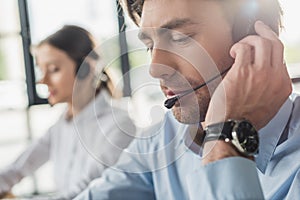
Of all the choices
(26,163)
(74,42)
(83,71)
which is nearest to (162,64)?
(83,71)

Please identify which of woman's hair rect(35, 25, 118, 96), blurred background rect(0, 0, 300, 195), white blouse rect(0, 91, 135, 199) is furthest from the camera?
blurred background rect(0, 0, 300, 195)

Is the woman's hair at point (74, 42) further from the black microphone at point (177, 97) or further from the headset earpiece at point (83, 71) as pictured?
the black microphone at point (177, 97)

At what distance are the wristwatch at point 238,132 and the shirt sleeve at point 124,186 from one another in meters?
0.29

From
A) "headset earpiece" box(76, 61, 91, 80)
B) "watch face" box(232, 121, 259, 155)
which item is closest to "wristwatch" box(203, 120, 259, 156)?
"watch face" box(232, 121, 259, 155)

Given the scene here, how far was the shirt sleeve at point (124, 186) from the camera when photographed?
1.00 meters

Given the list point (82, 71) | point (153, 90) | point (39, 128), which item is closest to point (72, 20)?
point (39, 128)

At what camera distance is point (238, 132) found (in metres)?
0.72

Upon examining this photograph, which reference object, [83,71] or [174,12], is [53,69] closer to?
[83,71]

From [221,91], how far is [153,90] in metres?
0.25

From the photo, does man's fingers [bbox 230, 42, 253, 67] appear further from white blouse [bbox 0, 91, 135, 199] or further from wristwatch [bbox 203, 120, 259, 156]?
white blouse [bbox 0, 91, 135, 199]

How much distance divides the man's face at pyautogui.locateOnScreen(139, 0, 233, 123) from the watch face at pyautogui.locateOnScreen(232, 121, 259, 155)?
0.42ft

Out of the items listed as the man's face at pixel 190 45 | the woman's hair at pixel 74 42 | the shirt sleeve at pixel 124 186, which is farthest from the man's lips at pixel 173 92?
the woman's hair at pixel 74 42

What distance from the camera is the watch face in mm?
727

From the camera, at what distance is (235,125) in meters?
0.74
